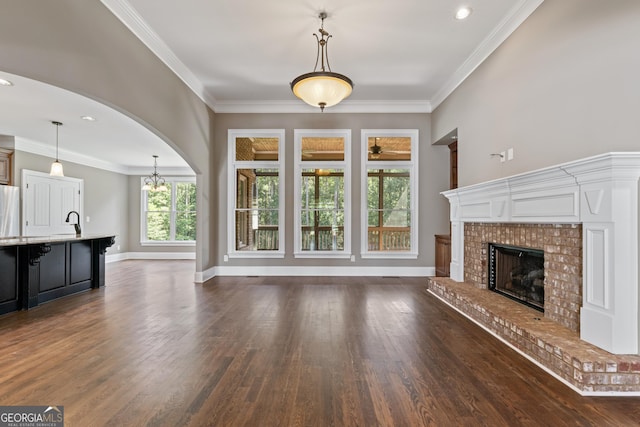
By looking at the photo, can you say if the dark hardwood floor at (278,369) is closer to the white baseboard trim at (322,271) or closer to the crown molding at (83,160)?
the white baseboard trim at (322,271)

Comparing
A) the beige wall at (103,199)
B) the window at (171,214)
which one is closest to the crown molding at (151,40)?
the beige wall at (103,199)

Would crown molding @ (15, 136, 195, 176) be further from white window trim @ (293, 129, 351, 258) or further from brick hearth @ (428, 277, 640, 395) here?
brick hearth @ (428, 277, 640, 395)

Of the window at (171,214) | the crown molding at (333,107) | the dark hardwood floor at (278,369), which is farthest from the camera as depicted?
the window at (171,214)

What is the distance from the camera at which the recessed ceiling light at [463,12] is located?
11.2ft

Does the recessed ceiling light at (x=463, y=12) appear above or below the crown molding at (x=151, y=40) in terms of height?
above

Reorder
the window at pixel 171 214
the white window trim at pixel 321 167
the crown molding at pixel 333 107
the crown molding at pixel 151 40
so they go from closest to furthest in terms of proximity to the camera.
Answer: the crown molding at pixel 151 40 → the crown molding at pixel 333 107 → the white window trim at pixel 321 167 → the window at pixel 171 214

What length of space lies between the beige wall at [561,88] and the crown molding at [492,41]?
0.08m

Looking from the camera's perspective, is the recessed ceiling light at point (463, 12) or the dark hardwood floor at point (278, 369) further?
the recessed ceiling light at point (463, 12)

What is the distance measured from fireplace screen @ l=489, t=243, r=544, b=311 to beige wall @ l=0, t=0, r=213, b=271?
14.7ft

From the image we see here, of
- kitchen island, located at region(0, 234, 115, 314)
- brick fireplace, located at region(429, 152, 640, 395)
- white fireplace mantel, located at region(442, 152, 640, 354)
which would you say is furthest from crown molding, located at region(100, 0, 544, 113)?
kitchen island, located at region(0, 234, 115, 314)

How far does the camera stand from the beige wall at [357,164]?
20.4ft

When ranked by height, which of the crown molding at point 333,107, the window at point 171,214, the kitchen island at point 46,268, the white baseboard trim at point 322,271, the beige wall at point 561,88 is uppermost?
the crown molding at point 333,107

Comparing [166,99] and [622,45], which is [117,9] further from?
[622,45]

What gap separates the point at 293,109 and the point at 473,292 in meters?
4.40
